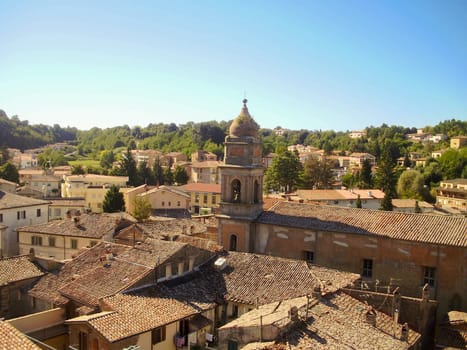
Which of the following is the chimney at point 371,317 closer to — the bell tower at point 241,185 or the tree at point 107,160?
the bell tower at point 241,185

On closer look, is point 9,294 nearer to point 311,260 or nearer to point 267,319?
point 267,319

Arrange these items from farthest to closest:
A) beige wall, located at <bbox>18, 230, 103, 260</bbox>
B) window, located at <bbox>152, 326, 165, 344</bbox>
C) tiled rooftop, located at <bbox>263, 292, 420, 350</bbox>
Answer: beige wall, located at <bbox>18, 230, 103, 260</bbox>
window, located at <bbox>152, 326, 165, 344</bbox>
tiled rooftop, located at <bbox>263, 292, 420, 350</bbox>

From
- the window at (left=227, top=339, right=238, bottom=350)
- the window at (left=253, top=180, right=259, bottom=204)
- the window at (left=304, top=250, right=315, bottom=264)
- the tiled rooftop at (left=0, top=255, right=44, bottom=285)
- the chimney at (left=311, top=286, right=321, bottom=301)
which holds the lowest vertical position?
the window at (left=227, top=339, right=238, bottom=350)

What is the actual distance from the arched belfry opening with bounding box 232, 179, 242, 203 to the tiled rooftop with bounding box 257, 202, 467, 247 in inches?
81.6

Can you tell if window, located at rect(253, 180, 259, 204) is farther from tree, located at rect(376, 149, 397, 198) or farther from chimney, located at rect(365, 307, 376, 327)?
tree, located at rect(376, 149, 397, 198)

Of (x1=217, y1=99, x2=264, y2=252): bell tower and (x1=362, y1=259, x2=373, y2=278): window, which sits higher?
(x1=217, y1=99, x2=264, y2=252): bell tower

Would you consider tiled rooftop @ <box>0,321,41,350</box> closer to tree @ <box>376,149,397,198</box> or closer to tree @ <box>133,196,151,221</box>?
tree @ <box>133,196,151,221</box>

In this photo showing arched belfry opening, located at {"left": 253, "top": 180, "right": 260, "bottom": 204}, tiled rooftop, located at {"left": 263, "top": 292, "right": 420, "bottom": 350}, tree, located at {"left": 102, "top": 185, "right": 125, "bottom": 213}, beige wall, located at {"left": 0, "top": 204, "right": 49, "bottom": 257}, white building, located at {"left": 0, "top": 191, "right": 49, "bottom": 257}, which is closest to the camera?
tiled rooftop, located at {"left": 263, "top": 292, "right": 420, "bottom": 350}

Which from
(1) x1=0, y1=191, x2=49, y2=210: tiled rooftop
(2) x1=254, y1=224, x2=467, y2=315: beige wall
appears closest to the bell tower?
(2) x1=254, y1=224, x2=467, y2=315: beige wall

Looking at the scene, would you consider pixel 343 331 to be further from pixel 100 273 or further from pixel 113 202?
pixel 113 202

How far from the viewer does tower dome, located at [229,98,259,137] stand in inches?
1217

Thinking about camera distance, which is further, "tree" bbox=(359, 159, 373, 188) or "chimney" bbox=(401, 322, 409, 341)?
"tree" bbox=(359, 159, 373, 188)

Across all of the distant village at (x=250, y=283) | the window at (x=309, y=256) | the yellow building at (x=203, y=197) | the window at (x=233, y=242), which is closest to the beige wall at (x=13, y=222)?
the distant village at (x=250, y=283)

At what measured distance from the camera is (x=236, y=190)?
1244 inches
